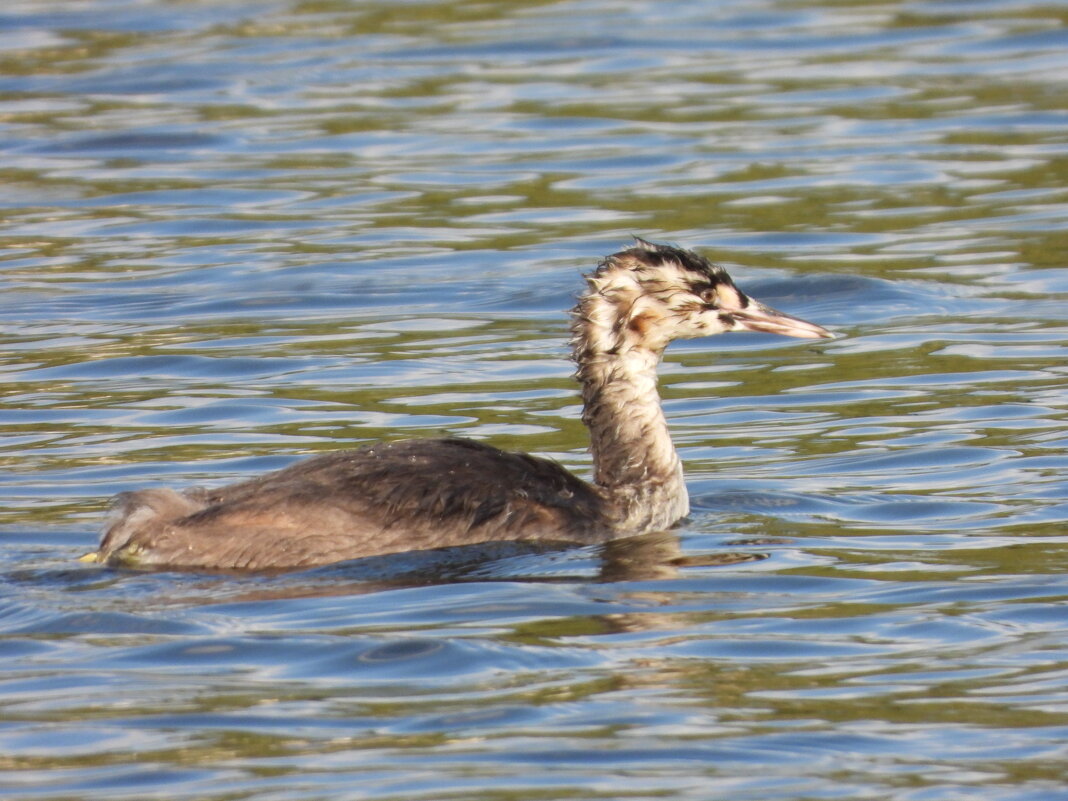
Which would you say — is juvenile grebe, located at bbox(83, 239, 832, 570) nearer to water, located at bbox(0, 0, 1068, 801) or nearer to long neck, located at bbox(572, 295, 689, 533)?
long neck, located at bbox(572, 295, 689, 533)

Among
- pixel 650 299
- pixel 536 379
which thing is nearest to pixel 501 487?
pixel 650 299

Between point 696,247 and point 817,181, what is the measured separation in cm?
222

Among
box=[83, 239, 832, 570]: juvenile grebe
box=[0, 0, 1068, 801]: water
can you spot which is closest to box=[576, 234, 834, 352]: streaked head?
box=[83, 239, 832, 570]: juvenile grebe

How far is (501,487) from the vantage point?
31.8 feet

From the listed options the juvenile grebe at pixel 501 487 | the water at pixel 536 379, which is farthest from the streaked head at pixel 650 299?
the water at pixel 536 379

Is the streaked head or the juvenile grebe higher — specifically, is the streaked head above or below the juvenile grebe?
above

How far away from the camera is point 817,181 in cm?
1842

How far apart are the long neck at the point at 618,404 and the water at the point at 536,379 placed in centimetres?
36

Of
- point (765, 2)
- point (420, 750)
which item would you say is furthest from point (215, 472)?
point (765, 2)

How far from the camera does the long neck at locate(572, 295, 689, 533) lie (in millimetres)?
10398

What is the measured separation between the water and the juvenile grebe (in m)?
0.15

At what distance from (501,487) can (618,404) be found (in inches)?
41.3

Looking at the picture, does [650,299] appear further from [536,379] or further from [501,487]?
[536,379]

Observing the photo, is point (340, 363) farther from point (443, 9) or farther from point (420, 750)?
A: point (443, 9)
